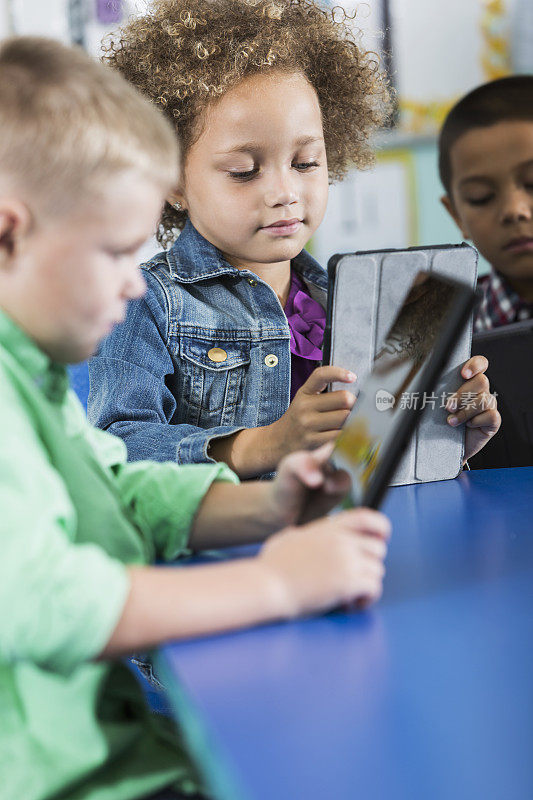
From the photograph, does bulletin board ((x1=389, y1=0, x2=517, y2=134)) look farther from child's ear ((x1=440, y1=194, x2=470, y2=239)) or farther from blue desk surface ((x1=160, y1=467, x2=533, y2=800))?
blue desk surface ((x1=160, y1=467, x2=533, y2=800))

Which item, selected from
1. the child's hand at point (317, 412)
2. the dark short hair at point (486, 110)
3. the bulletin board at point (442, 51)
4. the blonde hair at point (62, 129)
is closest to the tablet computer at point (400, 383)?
the child's hand at point (317, 412)

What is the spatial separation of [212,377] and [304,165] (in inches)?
11.3

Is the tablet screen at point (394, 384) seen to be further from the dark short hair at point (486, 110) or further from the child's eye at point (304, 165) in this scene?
the dark short hair at point (486, 110)

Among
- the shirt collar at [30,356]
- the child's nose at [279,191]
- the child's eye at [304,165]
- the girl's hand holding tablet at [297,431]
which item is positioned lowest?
the girl's hand holding tablet at [297,431]

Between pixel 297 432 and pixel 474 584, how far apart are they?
332mm

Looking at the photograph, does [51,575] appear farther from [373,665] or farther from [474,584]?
[474,584]

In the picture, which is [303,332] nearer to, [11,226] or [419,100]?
[11,226]

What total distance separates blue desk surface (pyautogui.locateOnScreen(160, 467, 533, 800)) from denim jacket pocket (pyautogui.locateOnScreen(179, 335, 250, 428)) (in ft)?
1.63

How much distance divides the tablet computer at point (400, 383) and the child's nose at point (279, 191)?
1.16 feet

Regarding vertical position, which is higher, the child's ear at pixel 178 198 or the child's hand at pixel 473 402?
the child's ear at pixel 178 198

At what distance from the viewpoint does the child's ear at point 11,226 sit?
500mm

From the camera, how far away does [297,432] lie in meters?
0.86

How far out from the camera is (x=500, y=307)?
1.69 meters

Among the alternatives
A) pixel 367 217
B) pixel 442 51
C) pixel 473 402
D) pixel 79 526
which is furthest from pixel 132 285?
pixel 442 51
